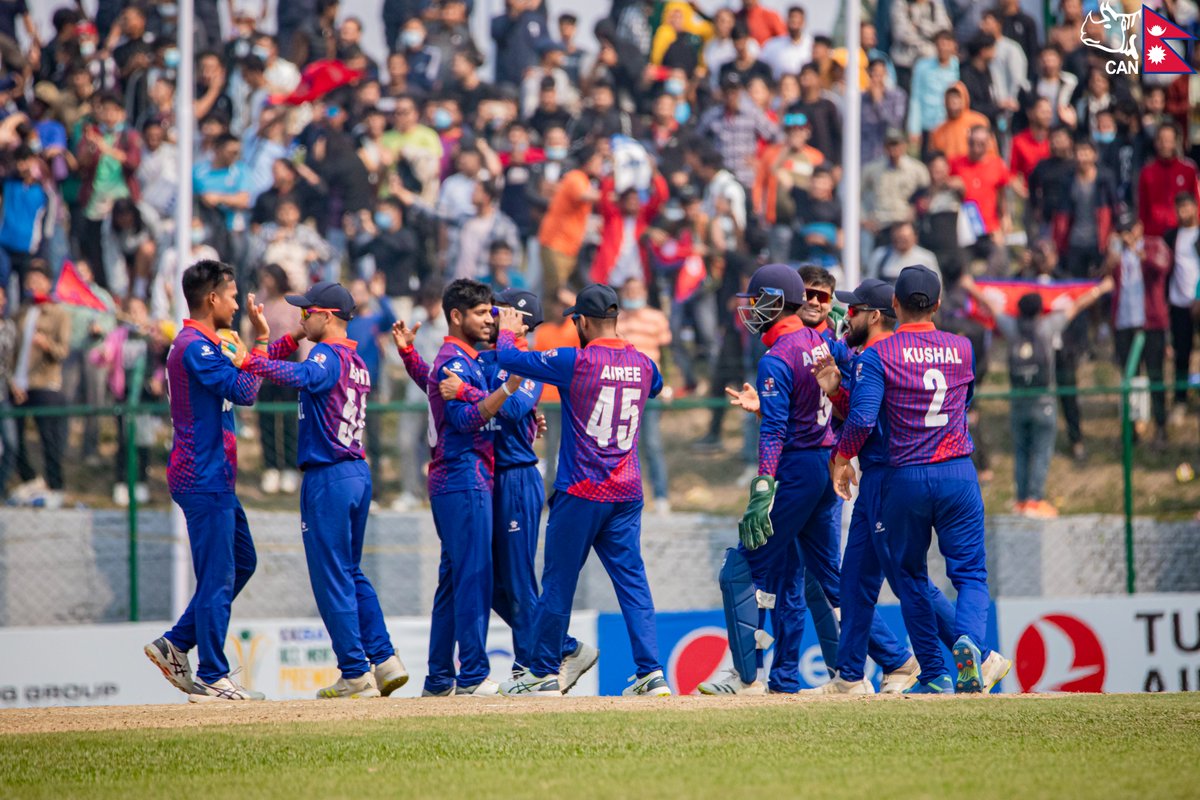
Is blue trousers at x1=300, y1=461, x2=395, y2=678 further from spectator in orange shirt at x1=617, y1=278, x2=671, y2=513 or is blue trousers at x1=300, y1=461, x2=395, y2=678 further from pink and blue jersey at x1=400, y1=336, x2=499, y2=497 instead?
spectator in orange shirt at x1=617, y1=278, x2=671, y2=513

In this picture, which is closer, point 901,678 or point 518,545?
point 901,678

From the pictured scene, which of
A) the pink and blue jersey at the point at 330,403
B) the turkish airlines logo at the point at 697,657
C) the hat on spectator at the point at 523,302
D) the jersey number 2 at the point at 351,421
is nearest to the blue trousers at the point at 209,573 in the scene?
the pink and blue jersey at the point at 330,403

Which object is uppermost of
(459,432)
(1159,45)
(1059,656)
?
(1159,45)

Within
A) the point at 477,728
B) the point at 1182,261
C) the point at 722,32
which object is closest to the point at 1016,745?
the point at 477,728

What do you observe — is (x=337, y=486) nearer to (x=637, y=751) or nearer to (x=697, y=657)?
(x=637, y=751)

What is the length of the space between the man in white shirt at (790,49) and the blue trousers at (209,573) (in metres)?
10.9

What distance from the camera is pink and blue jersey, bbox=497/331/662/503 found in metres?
8.95

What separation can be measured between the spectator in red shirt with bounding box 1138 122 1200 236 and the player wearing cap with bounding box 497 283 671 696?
9122 mm

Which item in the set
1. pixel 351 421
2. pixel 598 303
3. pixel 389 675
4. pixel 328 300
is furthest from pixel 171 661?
pixel 598 303

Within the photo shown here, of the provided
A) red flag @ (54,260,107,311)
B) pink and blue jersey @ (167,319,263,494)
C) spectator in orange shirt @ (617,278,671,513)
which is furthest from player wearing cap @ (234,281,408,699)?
red flag @ (54,260,107,311)

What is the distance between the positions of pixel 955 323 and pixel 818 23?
16.5 ft

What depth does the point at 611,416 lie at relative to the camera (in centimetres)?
904

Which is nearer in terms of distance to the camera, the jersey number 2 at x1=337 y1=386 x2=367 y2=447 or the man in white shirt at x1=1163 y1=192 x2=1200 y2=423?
the jersey number 2 at x1=337 y1=386 x2=367 y2=447

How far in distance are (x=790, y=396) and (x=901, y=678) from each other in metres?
1.92
